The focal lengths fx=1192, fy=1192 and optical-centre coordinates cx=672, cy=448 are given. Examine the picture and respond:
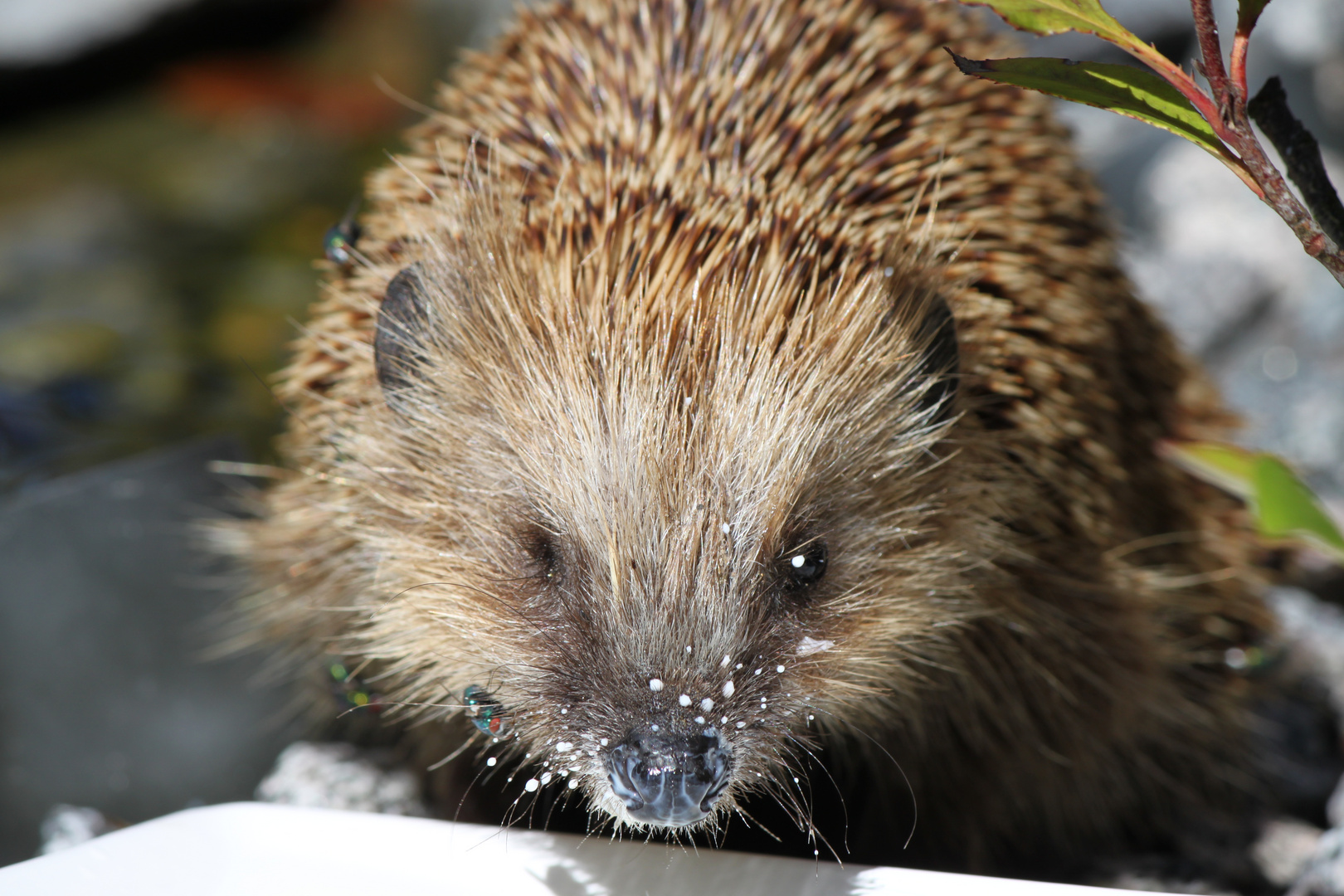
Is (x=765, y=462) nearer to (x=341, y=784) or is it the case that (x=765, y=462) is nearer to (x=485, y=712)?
(x=485, y=712)

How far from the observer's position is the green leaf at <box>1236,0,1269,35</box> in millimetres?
1101

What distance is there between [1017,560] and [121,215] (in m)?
4.27

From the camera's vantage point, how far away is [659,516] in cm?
139

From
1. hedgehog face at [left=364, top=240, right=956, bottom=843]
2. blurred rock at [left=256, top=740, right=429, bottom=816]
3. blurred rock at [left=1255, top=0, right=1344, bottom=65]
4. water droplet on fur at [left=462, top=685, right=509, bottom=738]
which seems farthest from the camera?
blurred rock at [left=1255, top=0, right=1344, bottom=65]

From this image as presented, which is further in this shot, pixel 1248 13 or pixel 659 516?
pixel 659 516

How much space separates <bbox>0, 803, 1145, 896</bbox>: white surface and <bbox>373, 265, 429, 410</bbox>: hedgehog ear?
568 mm

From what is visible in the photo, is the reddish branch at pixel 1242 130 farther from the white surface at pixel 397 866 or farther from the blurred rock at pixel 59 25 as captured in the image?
the blurred rock at pixel 59 25

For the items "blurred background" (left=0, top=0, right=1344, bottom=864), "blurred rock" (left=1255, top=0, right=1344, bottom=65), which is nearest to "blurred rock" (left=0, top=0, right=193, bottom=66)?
"blurred background" (left=0, top=0, right=1344, bottom=864)

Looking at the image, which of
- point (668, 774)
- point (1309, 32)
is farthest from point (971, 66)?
point (1309, 32)

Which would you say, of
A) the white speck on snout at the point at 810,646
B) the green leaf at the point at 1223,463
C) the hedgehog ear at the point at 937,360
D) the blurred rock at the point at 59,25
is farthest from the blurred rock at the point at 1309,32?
the blurred rock at the point at 59,25

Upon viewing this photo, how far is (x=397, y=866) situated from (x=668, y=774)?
404mm

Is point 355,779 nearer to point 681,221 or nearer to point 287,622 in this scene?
point 287,622

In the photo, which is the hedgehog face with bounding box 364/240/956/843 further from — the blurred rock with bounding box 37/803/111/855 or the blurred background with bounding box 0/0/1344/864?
the blurred rock with bounding box 37/803/111/855

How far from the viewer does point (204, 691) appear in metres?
2.49
